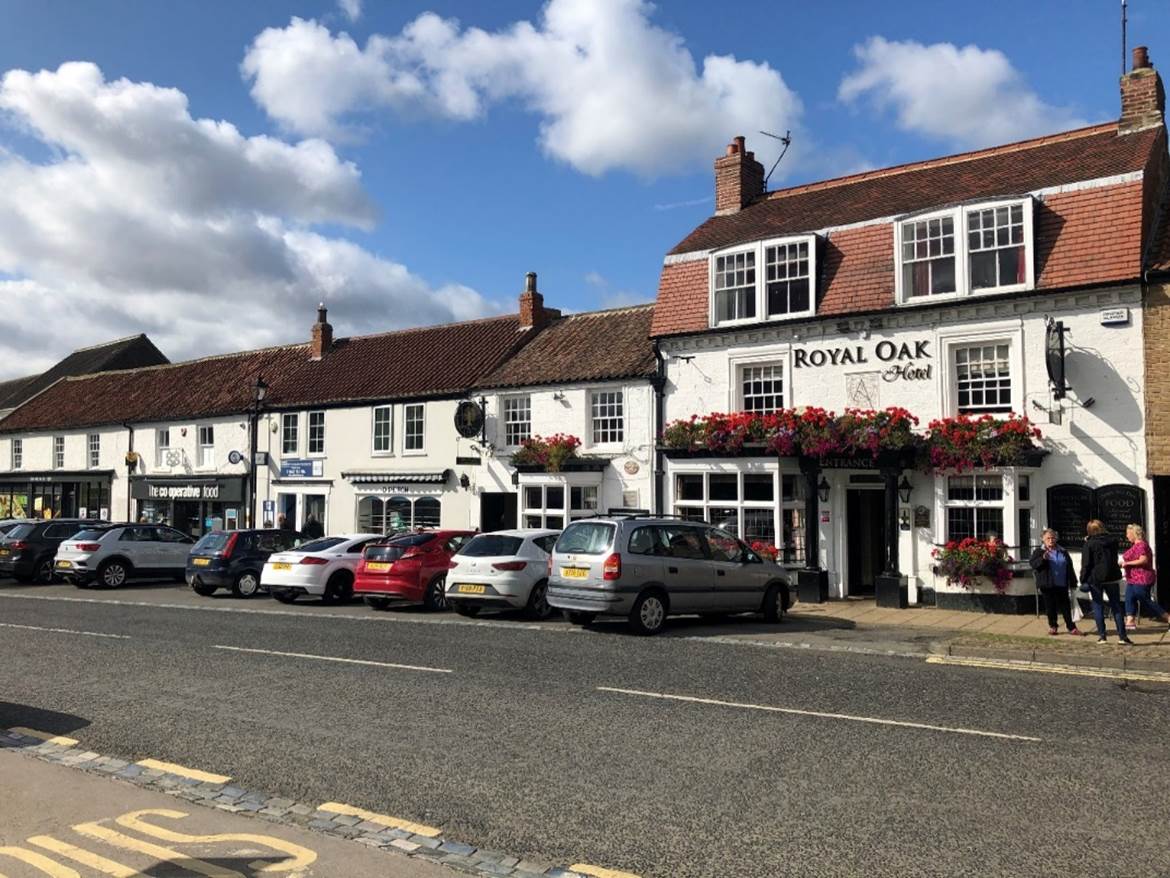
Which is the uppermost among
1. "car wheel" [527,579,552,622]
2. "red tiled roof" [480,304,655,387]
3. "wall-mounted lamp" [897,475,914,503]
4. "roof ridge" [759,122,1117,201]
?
"roof ridge" [759,122,1117,201]

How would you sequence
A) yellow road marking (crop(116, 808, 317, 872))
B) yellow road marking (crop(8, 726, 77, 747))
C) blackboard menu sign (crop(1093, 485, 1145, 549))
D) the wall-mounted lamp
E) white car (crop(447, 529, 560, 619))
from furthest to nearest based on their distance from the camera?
the wall-mounted lamp → blackboard menu sign (crop(1093, 485, 1145, 549)) → white car (crop(447, 529, 560, 619)) → yellow road marking (crop(8, 726, 77, 747)) → yellow road marking (crop(116, 808, 317, 872))

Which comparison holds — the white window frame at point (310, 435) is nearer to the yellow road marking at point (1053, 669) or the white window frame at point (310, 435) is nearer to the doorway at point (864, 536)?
the doorway at point (864, 536)

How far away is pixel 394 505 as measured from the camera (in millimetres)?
27797

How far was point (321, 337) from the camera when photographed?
33.6 metres

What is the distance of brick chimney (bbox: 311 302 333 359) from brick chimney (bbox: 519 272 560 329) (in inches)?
343

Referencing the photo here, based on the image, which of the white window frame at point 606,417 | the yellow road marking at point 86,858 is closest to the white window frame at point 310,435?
the white window frame at point 606,417

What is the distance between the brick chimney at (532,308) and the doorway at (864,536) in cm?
1222

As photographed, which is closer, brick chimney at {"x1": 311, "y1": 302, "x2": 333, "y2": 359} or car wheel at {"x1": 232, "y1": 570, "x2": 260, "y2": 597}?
car wheel at {"x1": 232, "y1": 570, "x2": 260, "y2": 597}

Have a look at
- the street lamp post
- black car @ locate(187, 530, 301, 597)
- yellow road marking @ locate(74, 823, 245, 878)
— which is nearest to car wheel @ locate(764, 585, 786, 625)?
yellow road marking @ locate(74, 823, 245, 878)

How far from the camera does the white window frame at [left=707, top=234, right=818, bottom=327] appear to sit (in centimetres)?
1988

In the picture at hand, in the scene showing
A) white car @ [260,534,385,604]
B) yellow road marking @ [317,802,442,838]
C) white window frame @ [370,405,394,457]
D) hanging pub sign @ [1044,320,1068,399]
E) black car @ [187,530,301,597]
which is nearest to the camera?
yellow road marking @ [317,802,442,838]

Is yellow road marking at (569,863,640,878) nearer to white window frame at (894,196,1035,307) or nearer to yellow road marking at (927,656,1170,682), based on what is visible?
yellow road marking at (927,656,1170,682)

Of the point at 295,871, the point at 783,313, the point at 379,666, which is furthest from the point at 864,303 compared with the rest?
the point at 295,871

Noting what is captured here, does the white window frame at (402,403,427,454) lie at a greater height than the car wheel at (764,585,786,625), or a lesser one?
greater
